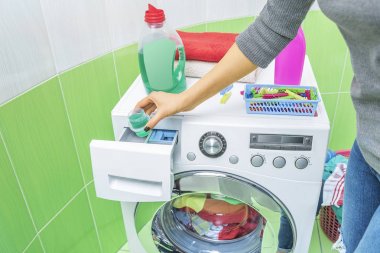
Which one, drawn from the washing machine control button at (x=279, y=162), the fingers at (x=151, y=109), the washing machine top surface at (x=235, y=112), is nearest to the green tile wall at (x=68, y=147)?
the washing machine top surface at (x=235, y=112)

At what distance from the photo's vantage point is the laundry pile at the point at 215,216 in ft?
3.68

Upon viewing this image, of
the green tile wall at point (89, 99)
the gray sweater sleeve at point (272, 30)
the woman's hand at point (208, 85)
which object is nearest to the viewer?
the gray sweater sleeve at point (272, 30)

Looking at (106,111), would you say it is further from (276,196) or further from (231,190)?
(276,196)

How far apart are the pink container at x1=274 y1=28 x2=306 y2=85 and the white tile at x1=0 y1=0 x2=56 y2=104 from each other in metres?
0.64

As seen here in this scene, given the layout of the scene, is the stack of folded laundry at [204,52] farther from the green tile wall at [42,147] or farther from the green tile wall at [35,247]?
the green tile wall at [35,247]

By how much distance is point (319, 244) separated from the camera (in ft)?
4.91

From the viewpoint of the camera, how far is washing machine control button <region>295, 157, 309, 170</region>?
0.93 m

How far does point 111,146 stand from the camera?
852 millimetres

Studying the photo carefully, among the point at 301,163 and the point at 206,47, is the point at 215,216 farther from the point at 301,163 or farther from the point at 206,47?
the point at 206,47

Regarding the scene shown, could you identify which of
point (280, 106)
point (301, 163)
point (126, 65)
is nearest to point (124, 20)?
point (126, 65)

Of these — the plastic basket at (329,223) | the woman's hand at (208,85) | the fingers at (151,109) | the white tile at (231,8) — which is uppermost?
the white tile at (231,8)

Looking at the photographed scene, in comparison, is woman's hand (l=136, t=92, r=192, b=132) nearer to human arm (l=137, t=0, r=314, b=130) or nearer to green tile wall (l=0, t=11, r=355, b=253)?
human arm (l=137, t=0, r=314, b=130)

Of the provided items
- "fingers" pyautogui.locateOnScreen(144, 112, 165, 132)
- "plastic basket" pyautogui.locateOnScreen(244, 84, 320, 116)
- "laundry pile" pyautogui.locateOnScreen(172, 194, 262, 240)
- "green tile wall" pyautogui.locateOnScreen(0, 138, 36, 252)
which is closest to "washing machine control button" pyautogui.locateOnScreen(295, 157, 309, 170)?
"plastic basket" pyautogui.locateOnScreen(244, 84, 320, 116)

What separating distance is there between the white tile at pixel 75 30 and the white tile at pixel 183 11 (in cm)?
29
